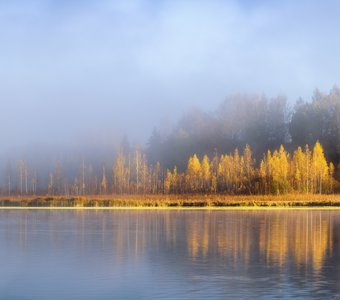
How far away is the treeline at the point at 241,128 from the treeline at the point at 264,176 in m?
15.7

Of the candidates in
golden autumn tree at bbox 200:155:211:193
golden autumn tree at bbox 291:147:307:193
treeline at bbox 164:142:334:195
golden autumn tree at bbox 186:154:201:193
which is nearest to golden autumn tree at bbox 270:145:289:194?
treeline at bbox 164:142:334:195

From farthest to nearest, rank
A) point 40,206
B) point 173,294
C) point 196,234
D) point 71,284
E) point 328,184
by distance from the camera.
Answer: point 328,184
point 40,206
point 196,234
point 71,284
point 173,294

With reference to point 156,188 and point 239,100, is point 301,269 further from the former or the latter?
point 239,100

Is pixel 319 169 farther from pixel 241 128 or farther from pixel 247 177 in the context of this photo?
pixel 241 128

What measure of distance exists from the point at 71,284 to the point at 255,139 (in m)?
101

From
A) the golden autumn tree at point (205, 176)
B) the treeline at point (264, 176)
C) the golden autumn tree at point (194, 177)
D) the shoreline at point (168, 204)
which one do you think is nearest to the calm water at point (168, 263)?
the shoreline at point (168, 204)

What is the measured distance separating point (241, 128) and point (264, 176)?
29616 millimetres

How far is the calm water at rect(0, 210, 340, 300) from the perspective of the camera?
605 inches

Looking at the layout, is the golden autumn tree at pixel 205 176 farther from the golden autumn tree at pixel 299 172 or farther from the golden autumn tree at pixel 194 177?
the golden autumn tree at pixel 299 172

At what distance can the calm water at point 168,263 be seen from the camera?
15375 mm

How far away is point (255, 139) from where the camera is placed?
11581 cm

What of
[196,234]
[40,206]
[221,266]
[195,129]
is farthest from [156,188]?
[221,266]

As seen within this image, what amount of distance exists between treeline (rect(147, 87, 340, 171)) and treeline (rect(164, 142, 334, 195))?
15.7m

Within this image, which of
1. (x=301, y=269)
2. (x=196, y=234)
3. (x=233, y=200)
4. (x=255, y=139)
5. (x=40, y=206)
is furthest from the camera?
(x=255, y=139)
